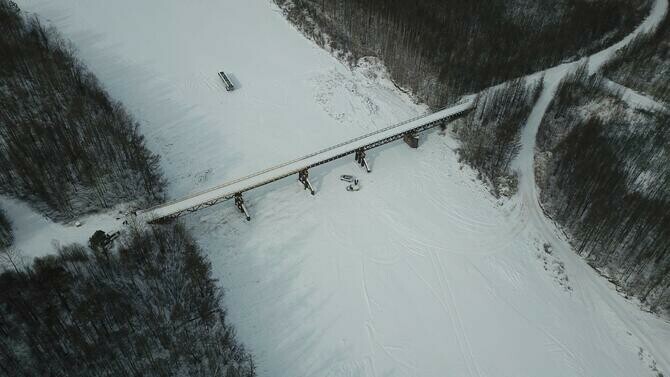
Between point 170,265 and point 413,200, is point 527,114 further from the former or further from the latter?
point 170,265

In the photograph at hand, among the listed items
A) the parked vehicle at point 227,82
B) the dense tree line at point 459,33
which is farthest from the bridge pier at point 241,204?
the dense tree line at point 459,33

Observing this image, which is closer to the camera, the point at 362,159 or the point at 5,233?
the point at 5,233

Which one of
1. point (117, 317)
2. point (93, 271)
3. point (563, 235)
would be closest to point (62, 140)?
point (93, 271)

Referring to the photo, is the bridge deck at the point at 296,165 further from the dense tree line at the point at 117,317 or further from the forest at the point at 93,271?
the dense tree line at the point at 117,317

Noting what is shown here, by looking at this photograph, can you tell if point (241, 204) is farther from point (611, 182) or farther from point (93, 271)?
point (611, 182)

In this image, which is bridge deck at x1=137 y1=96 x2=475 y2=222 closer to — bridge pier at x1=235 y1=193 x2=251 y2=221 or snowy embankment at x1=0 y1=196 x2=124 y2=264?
bridge pier at x1=235 y1=193 x2=251 y2=221

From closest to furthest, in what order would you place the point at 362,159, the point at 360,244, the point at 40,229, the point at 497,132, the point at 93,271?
the point at 93,271 → the point at 40,229 → the point at 360,244 → the point at 362,159 → the point at 497,132
